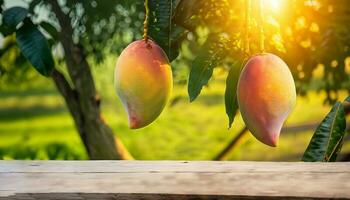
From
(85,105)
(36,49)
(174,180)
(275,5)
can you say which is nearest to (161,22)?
(174,180)

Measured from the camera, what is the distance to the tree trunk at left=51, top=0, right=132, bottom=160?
2.25 meters

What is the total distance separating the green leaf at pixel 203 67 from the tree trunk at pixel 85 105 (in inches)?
42.2

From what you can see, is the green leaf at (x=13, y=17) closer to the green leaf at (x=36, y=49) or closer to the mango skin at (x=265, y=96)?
the green leaf at (x=36, y=49)

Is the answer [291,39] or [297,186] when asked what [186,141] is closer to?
[291,39]

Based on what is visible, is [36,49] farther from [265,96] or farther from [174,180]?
[265,96]

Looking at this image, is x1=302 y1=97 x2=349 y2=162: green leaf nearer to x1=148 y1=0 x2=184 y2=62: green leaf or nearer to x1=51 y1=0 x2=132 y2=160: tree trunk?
x1=148 y1=0 x2=184 y2=62: green leaf

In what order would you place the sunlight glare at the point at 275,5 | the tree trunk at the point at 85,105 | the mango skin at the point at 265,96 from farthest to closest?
the tree trunk at the point at 85,105 < the sunlight glare at the point at 275,5 < the mango skin at the point at 265,96

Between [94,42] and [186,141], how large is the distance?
9.56ft

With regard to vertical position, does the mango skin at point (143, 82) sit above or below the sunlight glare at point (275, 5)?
above

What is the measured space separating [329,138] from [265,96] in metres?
0.34

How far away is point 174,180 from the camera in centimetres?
102

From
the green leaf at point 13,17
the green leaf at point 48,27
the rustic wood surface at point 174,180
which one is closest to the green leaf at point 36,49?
the green leaf at point 13,17

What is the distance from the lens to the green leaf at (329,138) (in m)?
1.19

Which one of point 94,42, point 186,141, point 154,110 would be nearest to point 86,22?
point 94,42
